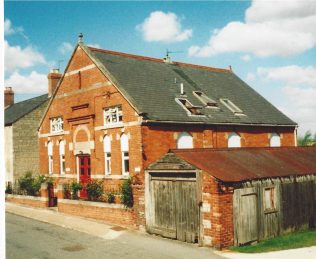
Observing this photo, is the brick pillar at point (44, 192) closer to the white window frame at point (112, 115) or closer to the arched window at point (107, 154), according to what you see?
the arched window at point (107, 154)

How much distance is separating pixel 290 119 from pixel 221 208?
18509 millimetres

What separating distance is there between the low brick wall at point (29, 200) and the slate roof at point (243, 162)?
1089 cm

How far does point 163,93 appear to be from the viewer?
78.9ft

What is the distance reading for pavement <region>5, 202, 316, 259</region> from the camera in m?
12.3

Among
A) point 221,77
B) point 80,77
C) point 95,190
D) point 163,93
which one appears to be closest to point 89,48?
point 80,77

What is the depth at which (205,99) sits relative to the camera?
2592 centimetres

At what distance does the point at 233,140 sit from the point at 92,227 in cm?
1176

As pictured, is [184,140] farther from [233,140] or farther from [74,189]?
[74,189]

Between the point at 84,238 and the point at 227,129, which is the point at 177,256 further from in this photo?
the point at 227,129

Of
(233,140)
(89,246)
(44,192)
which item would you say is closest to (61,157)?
(44,192)

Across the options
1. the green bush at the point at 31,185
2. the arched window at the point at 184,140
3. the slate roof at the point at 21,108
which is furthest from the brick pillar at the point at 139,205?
the slate roof at the point at 21,108

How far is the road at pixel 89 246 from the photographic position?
42.5ft

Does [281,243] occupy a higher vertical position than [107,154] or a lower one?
lower

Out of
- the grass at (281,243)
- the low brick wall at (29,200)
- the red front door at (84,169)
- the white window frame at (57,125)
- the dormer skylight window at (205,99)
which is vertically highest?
the dormer skylight window at (205,99)
